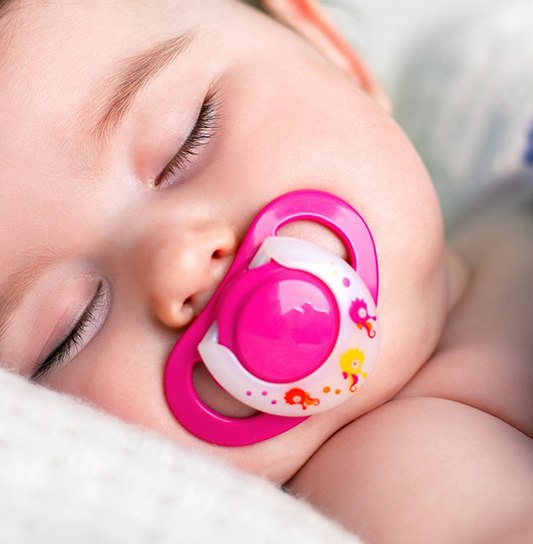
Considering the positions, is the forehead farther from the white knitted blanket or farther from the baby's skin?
the white knitted blanket

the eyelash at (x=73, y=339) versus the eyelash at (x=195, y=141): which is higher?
the eyelash at (x=195, y=141)

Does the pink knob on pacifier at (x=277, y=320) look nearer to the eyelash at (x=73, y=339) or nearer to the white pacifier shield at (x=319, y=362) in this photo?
the white pacifier shield at (x=319, y=362)

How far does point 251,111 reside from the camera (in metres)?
0.99

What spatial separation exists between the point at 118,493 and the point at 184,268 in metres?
0.27

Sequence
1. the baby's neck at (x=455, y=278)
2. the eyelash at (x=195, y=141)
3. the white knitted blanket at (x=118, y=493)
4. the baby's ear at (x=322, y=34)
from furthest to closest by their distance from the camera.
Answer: the baby's ear at (x=322, y=34) → the baby's neck at (x=455, y=278) → the eyelash at (x=195, y=141) → the white knitted blanket at (x=118, y=493)

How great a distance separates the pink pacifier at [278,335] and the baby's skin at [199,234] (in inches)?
0.8

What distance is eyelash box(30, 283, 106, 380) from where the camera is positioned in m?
0.93

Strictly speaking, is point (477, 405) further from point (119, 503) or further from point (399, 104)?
point (399, 104)

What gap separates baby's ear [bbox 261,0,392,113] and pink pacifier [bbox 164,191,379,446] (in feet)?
1.98

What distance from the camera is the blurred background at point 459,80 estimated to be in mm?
1678

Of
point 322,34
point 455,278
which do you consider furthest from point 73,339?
point 322,34

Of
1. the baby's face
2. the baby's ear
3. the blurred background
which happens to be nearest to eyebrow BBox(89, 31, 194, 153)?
the baby's face

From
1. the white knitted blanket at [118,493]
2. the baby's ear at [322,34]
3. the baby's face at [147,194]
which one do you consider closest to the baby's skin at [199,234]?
the baby's face at [147,194]

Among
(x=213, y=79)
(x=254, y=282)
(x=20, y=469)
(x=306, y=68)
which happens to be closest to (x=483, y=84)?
(x=306, y=68)
